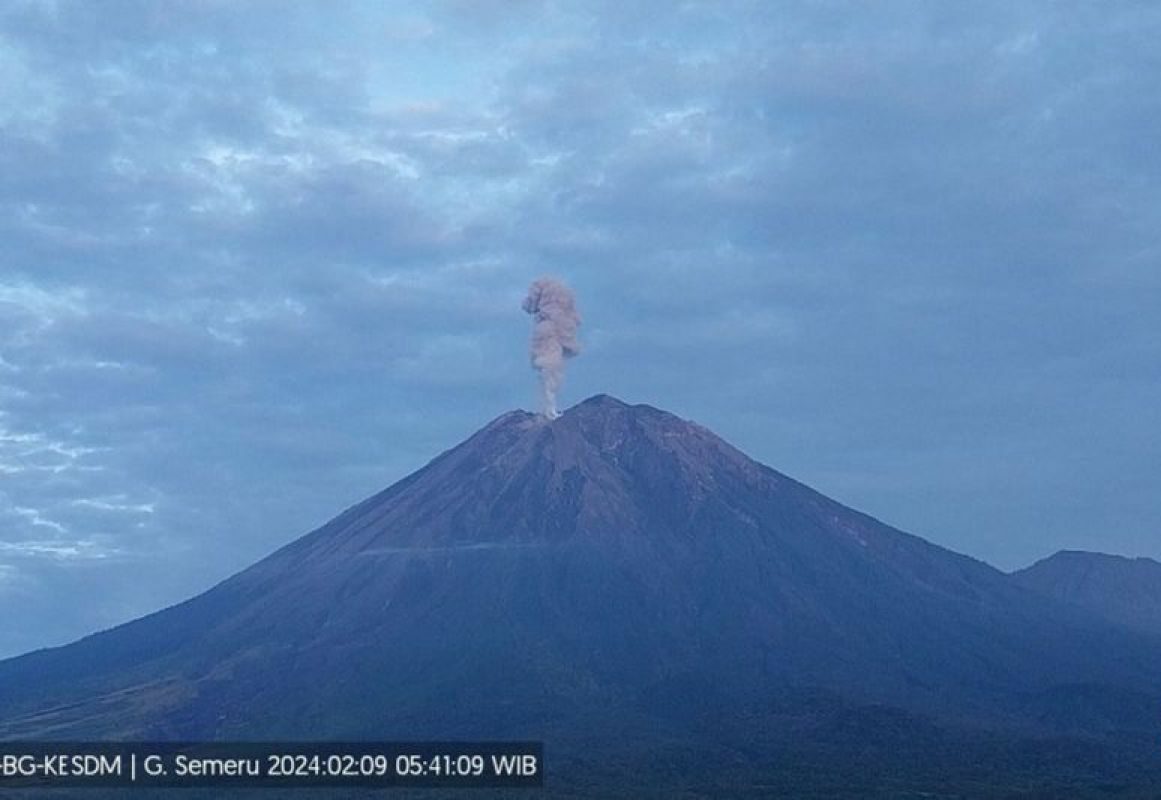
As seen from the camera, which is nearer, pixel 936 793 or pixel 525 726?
pixel 936 793

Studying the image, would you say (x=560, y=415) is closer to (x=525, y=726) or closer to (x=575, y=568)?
(x=575, y=568)

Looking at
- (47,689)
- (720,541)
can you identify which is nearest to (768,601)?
(720,541)

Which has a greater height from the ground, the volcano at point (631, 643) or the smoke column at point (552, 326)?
the smoke column at point (552, 326)

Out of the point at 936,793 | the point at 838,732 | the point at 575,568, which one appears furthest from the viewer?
the point at 575,568

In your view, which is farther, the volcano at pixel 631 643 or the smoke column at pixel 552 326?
the smoke column at pixel 552 326
